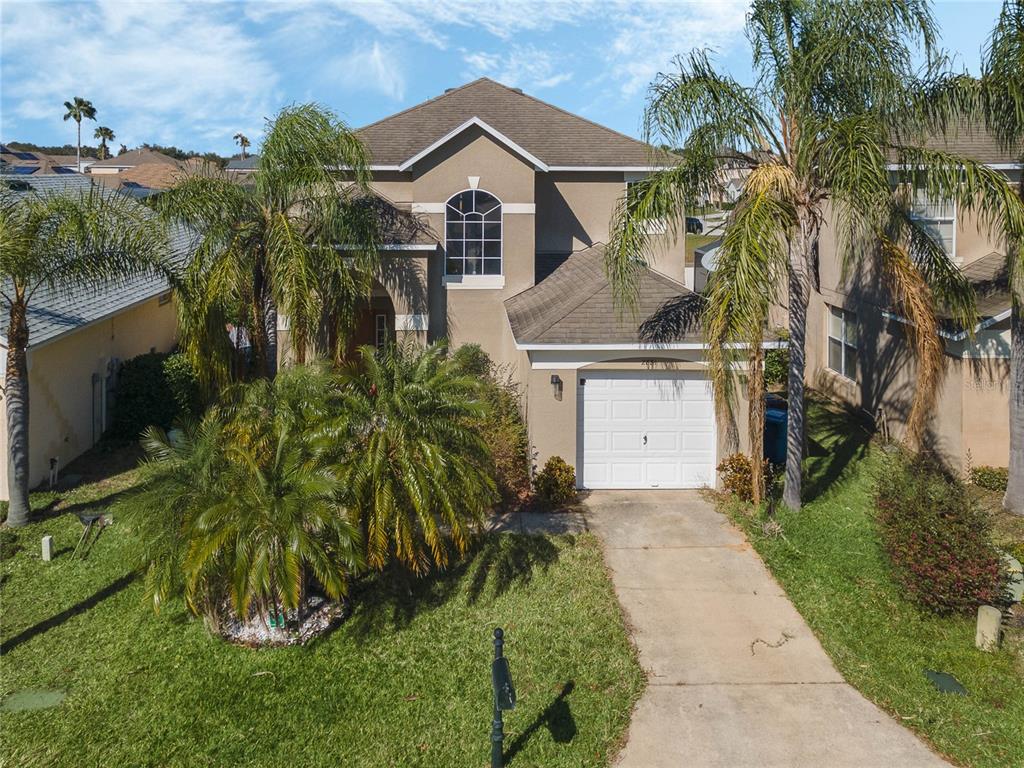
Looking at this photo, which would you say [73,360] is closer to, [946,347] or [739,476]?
[739,476]

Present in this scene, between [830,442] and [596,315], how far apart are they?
21.3ft

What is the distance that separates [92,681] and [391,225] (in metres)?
11.0

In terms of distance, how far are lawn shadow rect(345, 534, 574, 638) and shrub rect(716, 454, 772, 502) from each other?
3387 mm

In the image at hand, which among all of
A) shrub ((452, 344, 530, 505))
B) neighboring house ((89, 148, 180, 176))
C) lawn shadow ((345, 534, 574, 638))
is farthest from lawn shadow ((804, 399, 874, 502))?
neighboring house ((89, 148, 180, 176))

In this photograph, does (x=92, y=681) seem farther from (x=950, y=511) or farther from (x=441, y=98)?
(x=441, y=98)

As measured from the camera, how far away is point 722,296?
1173cm

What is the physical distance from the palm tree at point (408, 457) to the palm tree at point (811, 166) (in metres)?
4.00

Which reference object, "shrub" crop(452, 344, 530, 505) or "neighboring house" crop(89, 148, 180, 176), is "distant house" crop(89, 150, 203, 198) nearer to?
"neighboring house" crop(89, 148, 180, 176)

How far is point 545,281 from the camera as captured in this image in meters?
18.2

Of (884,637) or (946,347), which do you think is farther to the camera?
(946,347)

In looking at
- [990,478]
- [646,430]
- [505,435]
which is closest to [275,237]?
[505,435]

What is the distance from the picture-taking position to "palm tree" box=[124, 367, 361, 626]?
29.1 ft

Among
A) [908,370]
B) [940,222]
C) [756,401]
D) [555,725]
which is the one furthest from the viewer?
[940,222]

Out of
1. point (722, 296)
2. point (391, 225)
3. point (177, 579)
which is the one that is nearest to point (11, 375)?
point (177, 579)
